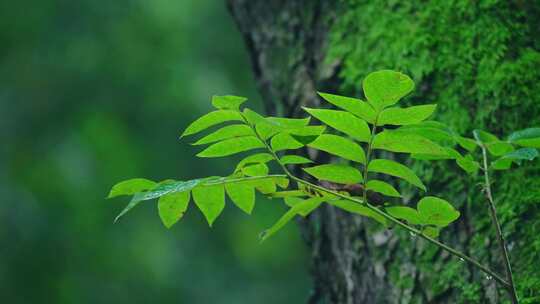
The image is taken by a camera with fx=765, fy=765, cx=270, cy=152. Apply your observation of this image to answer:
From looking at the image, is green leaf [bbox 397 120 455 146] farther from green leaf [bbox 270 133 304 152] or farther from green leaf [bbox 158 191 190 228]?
green leaf [bbox 158 191 190 228]

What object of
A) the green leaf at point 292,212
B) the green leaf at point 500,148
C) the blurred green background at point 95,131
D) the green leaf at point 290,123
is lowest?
the blurred green background at point 95,131

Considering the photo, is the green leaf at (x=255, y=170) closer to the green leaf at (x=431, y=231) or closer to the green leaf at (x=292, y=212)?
the green leaf at (x=292, y=212)

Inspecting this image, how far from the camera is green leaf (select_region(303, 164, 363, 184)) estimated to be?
0.92 metres

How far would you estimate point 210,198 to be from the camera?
953 mm

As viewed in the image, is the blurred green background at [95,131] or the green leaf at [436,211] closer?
the green leaf at [436,211]

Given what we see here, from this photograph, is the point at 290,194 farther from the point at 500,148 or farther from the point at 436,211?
the point at 500,148

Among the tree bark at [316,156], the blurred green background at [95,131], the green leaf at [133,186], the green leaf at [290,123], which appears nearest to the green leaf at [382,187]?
the green leaf at [290,123]

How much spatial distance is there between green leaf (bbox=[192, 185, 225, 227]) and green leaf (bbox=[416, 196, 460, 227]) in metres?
0.24

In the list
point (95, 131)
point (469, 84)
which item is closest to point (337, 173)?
point (469, 84)

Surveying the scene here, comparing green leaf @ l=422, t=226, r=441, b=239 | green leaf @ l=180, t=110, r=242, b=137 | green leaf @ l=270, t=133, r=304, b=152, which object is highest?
green leaf @ l=180, t=110, r=242, b=137

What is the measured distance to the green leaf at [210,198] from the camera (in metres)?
0.94

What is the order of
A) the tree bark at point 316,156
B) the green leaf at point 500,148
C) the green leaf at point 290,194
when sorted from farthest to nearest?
the tree bark at point 316,156 → the green leaf at point 500,148 → the green leaf at point 290,194

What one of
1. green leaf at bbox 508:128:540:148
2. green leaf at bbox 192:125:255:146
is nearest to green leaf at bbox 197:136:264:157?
green leaf at bbox 192:125:255:146

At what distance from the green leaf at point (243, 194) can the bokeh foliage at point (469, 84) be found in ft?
1.48
